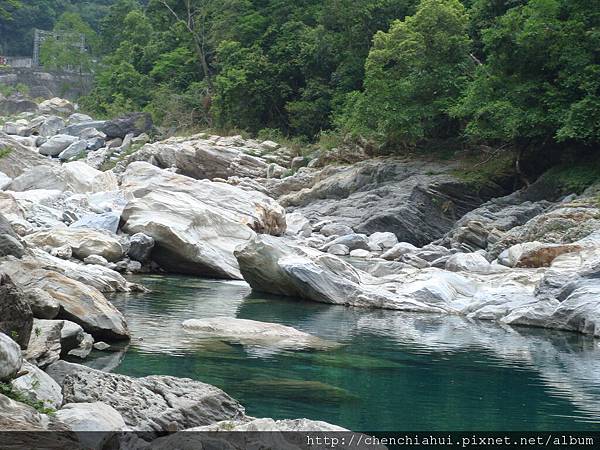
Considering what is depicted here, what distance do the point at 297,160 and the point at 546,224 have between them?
760 inches

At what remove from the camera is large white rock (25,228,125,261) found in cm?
1755

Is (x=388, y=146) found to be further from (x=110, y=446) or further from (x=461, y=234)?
(x=110, y=446)

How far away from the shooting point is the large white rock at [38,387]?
22.1ft

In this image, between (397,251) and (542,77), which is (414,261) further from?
(542,77)

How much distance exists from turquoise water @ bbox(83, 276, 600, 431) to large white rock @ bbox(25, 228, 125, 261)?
8.49ft

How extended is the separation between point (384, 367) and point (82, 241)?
8841mm

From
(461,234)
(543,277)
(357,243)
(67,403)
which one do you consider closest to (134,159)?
(357,243)

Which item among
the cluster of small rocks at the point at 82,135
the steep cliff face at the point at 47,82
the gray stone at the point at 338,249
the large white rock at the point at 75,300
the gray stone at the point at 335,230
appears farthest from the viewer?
the steep cliff face at the point at 47,82

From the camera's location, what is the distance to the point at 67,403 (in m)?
6.96

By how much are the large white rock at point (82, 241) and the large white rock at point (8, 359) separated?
35.4 ft

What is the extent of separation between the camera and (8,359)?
6664mm

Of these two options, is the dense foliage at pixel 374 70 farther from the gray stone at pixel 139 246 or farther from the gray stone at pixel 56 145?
the gray stone at pixel 139 246

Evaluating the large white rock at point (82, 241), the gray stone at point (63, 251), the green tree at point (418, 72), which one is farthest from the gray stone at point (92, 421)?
the green tree at point (418, 72)

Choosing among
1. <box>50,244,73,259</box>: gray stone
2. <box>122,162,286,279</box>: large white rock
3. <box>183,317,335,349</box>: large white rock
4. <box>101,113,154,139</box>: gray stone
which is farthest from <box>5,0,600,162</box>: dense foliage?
<box>183,317,335,349</box>: large white rock
